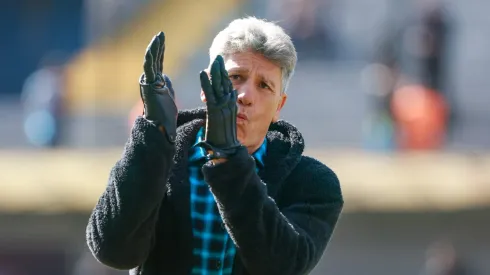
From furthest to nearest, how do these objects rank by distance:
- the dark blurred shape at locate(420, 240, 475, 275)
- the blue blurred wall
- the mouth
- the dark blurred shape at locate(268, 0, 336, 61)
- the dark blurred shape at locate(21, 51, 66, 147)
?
the blue blurred wall, the dark blurred shape at locate(268, 0, 336, 61), the dark blurred shape at locate(21, 51, 66, 147), the dark blurred shape at locate(420, 240, 475, 275), the mouth

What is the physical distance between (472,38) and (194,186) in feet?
35.3

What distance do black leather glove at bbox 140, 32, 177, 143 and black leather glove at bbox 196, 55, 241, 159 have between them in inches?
4.4

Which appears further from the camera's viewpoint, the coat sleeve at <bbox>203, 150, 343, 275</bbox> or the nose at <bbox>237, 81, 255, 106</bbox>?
A: the nose at <bbox>237, 81, 255, 106</bbox>

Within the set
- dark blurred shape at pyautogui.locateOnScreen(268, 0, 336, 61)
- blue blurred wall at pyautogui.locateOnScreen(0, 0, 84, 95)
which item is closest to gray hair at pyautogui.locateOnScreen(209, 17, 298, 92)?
dark blurred shape at pyautogui.locateOnScreen(268, 0, 336, 61)

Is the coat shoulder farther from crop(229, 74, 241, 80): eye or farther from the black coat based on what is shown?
crop(229, 74, 241, 80): eye

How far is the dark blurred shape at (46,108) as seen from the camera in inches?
493

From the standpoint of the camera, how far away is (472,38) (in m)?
13.6

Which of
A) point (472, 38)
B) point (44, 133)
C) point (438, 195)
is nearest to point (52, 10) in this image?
point (44, 133)

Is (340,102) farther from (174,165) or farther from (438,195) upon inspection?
(174,165)

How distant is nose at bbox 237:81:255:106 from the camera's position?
3119mm

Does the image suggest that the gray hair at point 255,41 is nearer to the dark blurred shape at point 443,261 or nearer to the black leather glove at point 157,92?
the black leather glove at point 157,92

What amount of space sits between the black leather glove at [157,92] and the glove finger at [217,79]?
143mm

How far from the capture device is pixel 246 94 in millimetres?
3137

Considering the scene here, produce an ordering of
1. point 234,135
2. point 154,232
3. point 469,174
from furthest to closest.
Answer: point 469,174 → point 154,232 → point 234,135
